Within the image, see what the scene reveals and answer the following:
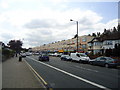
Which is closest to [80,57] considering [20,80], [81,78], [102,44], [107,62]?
[107,62]

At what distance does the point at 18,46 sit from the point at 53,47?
149 ft

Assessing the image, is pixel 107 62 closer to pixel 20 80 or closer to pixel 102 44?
pixel 20 80

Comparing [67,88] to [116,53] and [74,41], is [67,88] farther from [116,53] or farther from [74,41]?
[74,41]

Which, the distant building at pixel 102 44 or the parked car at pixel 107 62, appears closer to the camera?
the parked car at pixel 107 62

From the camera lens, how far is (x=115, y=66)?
1936 centimetres

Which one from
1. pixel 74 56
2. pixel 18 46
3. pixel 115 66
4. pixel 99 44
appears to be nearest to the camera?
pixel 115 66

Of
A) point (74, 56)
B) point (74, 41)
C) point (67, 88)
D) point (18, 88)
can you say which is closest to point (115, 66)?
point (74, 56)

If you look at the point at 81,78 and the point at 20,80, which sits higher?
the point at 20,80

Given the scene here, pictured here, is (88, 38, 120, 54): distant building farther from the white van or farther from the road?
the road

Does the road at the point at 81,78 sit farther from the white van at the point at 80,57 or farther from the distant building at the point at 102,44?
the distant building at the point at 102,44

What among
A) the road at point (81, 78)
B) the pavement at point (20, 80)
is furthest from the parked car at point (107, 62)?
the pavement at point (20, 80)

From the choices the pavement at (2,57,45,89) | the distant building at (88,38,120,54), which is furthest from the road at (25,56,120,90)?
the distant building at (88,38,120,54)

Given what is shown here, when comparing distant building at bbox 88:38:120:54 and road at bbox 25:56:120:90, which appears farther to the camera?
distant building at bbox 88:38:120:54

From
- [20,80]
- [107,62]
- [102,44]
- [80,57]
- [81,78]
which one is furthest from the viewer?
[102,44]
